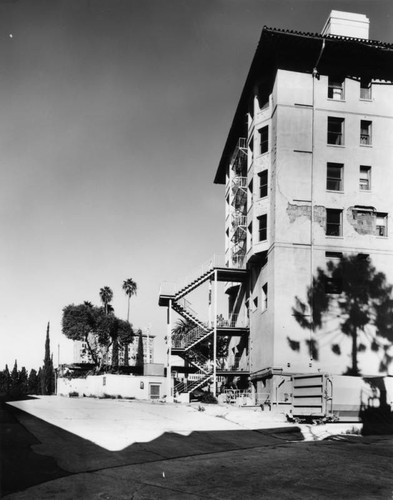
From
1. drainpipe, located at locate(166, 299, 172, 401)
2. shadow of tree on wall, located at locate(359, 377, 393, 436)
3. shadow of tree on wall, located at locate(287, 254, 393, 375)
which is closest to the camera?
shadow of tree on wall, located at locate(359, 377, 393, 436)

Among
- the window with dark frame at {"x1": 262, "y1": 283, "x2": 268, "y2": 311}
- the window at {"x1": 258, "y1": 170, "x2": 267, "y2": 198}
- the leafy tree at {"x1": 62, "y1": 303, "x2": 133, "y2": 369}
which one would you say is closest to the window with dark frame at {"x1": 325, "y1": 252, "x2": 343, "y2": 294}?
the window with dark frame at {"x1": 262, "y1": 283, "x2": 268, "y2": 311}

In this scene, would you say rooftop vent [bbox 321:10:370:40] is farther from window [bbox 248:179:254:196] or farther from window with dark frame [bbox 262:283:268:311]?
window with dark frame [bbox 262:283:268:311]

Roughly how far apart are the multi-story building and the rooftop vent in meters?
0.07

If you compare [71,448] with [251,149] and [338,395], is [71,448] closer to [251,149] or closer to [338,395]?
[338,395]

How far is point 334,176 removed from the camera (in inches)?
1412

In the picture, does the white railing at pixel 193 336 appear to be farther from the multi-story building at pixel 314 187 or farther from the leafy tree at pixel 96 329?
the leafy tree at pixel 96 329

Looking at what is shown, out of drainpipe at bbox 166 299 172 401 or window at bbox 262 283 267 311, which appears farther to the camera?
drainpipe at bbox 166 299 172 401

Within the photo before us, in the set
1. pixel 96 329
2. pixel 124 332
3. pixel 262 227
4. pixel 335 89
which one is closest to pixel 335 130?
pixel 335 89

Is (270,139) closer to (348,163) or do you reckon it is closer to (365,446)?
(348,163)

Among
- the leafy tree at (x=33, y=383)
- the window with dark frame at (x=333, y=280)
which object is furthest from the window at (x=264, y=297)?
the leafy tree at (x=33, y=383)

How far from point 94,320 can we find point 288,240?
34451mm

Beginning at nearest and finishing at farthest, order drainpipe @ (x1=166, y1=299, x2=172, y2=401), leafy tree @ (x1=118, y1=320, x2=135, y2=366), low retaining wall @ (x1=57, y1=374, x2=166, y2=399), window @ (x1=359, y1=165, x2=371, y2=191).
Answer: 1. window @ (x1=359, y1=165, x2=371, y2=191)
2. drainpipe @ (x1=166, y1=299, x2=172, y2=401)
3. low retaining wall @ (x1=57, y1=374, x2=166, y2=399)
4. leafy tree @ (x1=118, y1=320, x2=135, y2=366)

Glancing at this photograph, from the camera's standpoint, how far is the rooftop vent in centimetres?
3825

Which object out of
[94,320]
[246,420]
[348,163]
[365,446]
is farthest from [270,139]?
[94,320]
